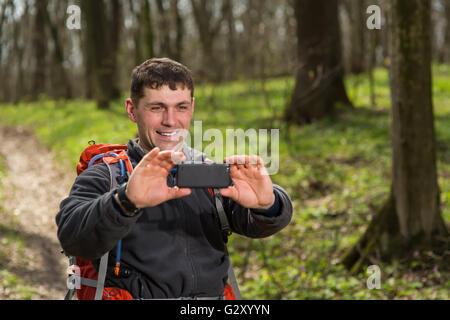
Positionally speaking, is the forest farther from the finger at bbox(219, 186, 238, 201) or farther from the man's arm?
the finger at bbox(219, 186, 238, 201)

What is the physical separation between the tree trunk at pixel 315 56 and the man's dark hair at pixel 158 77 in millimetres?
9948

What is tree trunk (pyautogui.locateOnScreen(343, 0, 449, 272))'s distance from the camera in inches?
225

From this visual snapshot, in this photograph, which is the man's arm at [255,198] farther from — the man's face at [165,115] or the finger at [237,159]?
the man's face at [165,115]

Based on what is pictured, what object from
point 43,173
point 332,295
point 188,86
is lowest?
point 332,295

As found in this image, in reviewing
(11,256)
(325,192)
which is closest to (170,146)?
(11,256)

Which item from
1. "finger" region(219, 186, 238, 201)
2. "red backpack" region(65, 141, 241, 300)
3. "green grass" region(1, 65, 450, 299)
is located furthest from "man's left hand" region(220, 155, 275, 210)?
"green grass" region(1, 65, 450, 299)

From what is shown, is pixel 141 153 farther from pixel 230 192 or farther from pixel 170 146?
pixel 230 192

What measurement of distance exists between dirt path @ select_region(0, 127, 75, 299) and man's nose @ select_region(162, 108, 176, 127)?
4479mm

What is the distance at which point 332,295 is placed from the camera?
6.00 metres

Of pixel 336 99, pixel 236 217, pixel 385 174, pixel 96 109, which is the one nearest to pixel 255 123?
pixel 336 99

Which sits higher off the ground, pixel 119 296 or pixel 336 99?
pixel 336 99

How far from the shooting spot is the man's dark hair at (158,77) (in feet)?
8.07

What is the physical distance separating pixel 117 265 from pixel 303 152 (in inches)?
355

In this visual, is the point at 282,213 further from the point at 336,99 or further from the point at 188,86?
the point at 336,99
